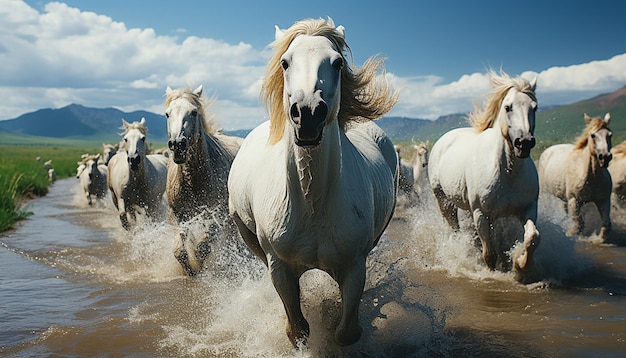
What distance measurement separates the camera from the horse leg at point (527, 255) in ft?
19.3

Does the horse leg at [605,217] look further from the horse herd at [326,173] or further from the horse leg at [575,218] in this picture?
the horse leg at [575,218]

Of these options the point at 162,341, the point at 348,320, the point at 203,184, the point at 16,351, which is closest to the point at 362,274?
the point at 348,320

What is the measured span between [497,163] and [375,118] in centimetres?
311

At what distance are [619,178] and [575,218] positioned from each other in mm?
2323

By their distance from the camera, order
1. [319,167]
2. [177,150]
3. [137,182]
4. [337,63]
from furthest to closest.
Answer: [137,182] → [177,150] → [319,167] → [337,63]

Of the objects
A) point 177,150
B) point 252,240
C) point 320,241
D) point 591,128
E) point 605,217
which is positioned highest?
point 591,128

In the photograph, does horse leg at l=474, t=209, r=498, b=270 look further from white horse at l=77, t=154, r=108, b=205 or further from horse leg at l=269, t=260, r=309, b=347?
white horse at l=77, t=154, r=108, b=205

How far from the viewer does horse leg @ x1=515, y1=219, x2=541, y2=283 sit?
5.88 metres

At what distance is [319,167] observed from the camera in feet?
10.5

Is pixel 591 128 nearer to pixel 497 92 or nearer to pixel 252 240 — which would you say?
pixel 497 92

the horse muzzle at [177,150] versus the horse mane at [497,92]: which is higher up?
the horse mane at [497,92]

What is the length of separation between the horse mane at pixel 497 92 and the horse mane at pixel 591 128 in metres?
3.20

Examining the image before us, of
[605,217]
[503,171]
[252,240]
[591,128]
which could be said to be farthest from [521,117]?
[605,217]

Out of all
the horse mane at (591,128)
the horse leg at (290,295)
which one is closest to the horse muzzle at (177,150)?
the horse leg at (290,295)
